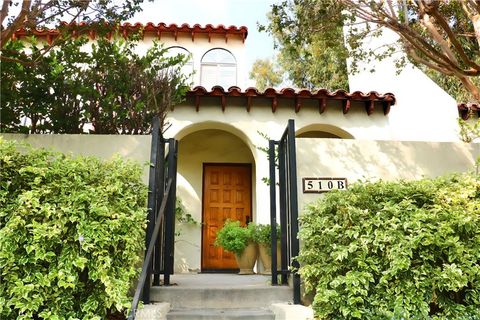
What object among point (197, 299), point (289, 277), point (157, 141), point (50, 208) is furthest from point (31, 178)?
point (289, 277)

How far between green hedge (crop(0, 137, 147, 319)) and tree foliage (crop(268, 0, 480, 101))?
4.44 metres

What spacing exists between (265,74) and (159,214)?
58.6 ft

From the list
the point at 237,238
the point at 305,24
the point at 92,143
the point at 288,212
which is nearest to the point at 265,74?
the point at 305,24

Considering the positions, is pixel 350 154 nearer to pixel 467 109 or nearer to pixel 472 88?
pixel 472 88

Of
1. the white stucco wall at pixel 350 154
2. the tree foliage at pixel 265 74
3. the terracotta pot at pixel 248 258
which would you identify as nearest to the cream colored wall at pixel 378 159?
the white stucco wall at pixel 350 154

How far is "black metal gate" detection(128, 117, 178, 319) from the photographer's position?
4086 millimetres

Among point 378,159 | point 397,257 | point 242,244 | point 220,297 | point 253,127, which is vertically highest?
point 253,127

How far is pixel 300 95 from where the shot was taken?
832cm

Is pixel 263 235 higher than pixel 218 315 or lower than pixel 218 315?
higher

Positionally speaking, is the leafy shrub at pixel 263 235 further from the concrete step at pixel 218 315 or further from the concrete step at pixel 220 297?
the concrete step at pixel 218 315

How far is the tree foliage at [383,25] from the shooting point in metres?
6.15

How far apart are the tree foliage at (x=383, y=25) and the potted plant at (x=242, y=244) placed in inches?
129

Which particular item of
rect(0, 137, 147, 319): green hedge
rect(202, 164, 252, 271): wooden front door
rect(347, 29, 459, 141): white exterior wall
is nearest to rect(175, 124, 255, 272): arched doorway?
rect(202, 164, 252, 271): wooden front door

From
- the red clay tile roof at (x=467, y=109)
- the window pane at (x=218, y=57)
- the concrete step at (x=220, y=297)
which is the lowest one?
the concrete step at (x=220, y=297)
